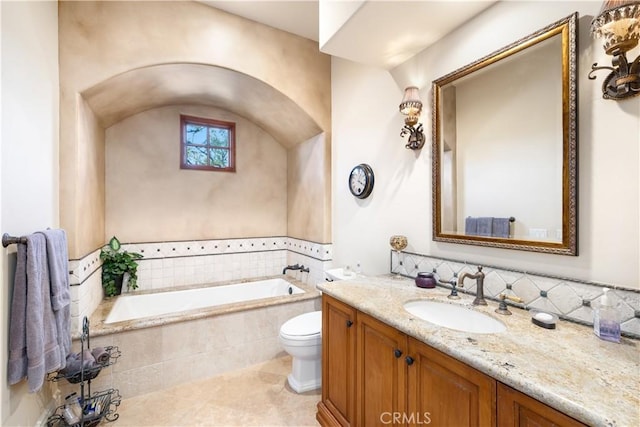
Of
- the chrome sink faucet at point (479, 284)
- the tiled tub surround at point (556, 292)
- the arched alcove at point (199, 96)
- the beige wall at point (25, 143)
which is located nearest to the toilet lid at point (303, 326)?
the tiled tub surround at point (556, 292)

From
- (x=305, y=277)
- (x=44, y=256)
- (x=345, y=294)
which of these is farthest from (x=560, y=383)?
(x=305, y=277)

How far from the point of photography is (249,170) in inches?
149

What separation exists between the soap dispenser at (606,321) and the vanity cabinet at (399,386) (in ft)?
1.78

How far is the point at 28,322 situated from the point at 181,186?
2156mm

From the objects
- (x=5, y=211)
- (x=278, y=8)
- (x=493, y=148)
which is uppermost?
(x=278, y=8)

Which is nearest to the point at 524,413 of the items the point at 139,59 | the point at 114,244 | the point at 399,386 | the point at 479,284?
the point at 399,386

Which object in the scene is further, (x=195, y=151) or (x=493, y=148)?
(x=195, y=151)

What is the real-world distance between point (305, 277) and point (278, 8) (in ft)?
8.98

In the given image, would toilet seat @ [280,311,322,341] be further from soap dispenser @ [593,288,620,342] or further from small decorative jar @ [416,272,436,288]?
soap dispenser @ [593,288,620,342]

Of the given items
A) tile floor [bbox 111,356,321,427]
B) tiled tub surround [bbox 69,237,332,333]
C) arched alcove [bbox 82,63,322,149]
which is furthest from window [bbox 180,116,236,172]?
tile floor [bbox 111,356,321,427]

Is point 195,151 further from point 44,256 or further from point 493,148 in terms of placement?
point 493,148

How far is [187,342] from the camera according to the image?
2.41 meters

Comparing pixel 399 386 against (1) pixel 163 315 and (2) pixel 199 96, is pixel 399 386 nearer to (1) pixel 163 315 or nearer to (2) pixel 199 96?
(1) pixel 163 315

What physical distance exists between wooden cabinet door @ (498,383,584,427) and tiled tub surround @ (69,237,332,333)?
2290mm
